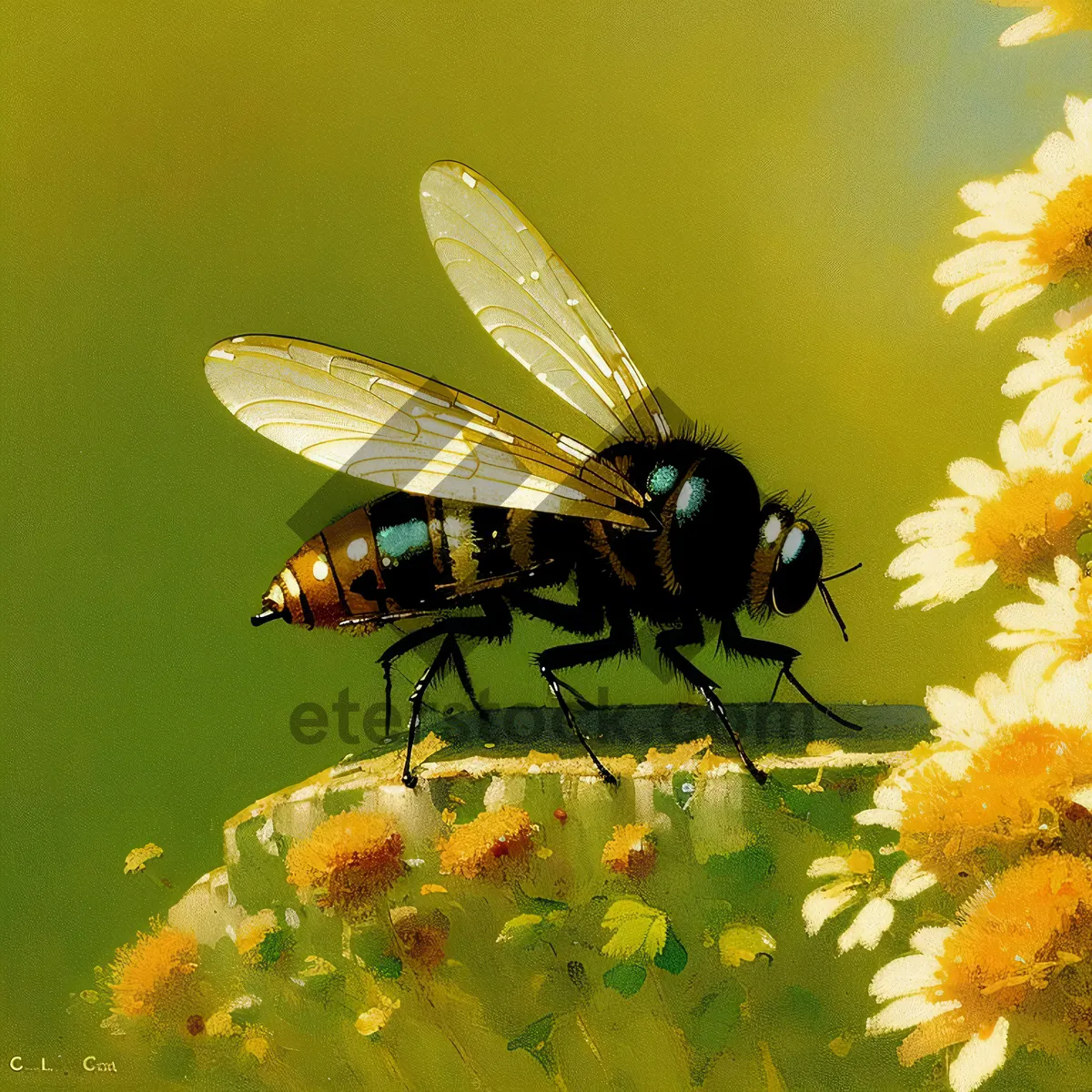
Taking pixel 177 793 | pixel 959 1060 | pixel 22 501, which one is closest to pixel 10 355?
pixel 22 501

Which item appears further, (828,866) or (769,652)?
(769,652)

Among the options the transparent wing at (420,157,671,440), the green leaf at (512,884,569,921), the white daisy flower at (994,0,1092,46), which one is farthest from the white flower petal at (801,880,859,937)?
the white daisy flower at (994,0,1092,46)

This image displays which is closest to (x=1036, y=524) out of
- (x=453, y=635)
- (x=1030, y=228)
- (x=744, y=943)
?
(x=1030, y=228)

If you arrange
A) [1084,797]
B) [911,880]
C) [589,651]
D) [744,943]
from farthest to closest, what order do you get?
[589,651], [744,943], [911,880], [1084,797]

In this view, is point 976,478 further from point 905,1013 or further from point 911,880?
point 905,1013

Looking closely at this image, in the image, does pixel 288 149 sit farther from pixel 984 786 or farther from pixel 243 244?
pixel 984 786
